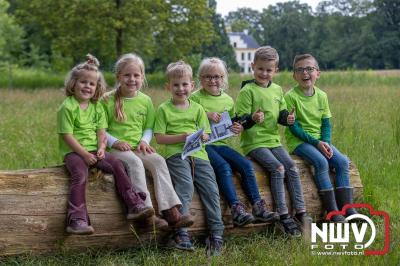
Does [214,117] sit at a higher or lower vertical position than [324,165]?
higher

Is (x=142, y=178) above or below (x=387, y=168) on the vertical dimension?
above

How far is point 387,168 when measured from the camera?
7379 millimetres

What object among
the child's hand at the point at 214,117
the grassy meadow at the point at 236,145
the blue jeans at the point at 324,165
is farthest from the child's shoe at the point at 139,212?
the blue jeans at the point at 324,165

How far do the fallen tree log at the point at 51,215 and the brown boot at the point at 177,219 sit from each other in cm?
19

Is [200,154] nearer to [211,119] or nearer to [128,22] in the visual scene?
[211,119]

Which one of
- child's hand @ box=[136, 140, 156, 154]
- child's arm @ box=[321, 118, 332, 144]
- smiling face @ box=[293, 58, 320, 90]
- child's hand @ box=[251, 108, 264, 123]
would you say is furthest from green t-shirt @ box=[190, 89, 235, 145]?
child's arm @ box=[321, 118, 332, 144]

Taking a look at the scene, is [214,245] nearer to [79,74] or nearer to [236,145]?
[79,74]

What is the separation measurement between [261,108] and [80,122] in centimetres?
178

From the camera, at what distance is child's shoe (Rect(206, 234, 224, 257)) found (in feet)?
16.1

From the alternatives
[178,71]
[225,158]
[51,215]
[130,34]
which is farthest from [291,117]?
[130,34]

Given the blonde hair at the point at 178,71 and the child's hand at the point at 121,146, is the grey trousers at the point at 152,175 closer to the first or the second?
the child's hand at the point at 121,146

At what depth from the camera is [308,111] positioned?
5918 mm

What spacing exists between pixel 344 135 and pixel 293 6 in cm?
8961

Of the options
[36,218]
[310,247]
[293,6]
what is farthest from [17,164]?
[293,6]
